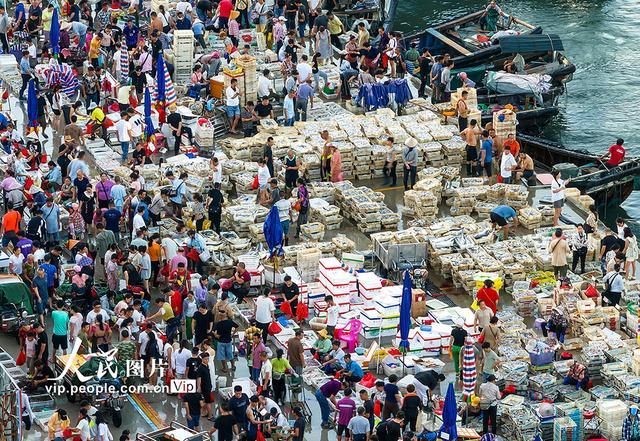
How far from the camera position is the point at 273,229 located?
3991 cm

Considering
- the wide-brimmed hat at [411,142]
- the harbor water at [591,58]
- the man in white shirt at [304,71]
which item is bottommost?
the harbor water at [591,58]

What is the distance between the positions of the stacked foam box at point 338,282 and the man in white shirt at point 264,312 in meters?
2.49

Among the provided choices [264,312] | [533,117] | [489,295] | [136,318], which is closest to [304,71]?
[533,117]

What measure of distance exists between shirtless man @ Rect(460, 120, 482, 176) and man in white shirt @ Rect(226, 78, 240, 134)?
7.27 meters

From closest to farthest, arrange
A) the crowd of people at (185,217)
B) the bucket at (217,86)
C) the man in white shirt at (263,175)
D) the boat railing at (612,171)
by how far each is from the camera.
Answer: the crowd of people at (185,217), the man in white shirt at (263,175), the boat railing at (612,171), the bucket at (217,86)

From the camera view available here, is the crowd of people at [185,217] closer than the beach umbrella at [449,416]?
No

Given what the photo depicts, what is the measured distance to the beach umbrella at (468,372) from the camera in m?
35.2

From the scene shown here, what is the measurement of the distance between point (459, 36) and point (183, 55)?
1297 cm

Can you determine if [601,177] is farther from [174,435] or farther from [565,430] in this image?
[174,435]

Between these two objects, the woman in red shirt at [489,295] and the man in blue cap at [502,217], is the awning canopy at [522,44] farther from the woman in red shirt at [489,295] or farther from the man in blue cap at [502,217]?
the woman in red shirt at [489,295]

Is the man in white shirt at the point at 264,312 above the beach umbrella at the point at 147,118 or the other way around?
the other way around

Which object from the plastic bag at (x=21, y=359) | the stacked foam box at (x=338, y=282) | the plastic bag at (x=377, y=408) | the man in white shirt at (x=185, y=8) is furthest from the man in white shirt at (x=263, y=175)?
the man in white shirt at (x=185, y=8)

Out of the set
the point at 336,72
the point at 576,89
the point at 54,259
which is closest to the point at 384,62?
the point at 336,72

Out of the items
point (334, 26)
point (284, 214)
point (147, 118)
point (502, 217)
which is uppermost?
point (147, 118)
